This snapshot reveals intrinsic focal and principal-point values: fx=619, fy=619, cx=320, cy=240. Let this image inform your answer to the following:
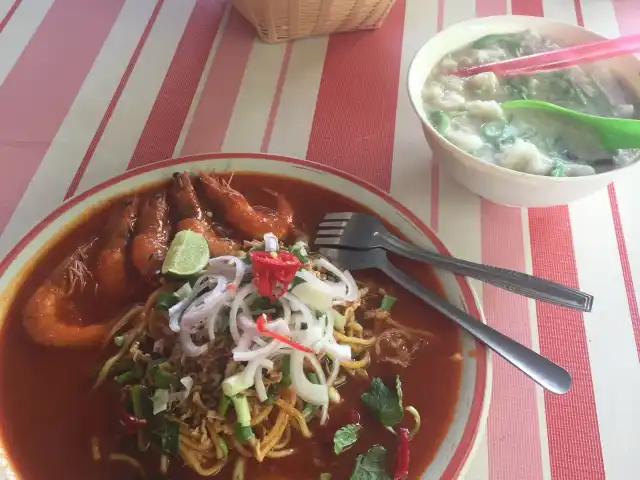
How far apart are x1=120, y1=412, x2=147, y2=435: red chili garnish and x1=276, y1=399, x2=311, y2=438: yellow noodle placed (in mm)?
280

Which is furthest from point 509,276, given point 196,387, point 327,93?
point 327,93

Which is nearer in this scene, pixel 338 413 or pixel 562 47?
pixel 338 413

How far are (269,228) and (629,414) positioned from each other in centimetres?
92

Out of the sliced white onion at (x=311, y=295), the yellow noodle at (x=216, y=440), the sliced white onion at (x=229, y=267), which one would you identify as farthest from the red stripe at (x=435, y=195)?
the yellow noodle at (x=216, y=440)

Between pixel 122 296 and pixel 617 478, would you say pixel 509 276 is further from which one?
pixel 122 296

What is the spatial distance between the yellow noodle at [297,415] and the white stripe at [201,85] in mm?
918

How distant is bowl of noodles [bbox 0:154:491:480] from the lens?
1.23 metres

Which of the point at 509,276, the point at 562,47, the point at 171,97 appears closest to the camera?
the point at 509,276

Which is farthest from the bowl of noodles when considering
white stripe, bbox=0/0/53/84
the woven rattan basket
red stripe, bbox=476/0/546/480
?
white stripe, bbox=0/0/53/84

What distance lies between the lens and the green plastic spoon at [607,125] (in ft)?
4.91

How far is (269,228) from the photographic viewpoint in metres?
1.55

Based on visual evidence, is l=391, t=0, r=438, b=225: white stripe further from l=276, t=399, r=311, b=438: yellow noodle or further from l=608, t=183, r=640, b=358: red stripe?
l=276, t=399, r=311, b=438: yellow noodle

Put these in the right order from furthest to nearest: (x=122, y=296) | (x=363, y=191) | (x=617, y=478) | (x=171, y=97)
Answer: (x=171, y=97), (x=363, y=191), (x=122, y=296), (x=617, y=478)

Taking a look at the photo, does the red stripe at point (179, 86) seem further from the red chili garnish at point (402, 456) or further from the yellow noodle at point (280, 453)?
the red chili garnish at point (402, 456)
